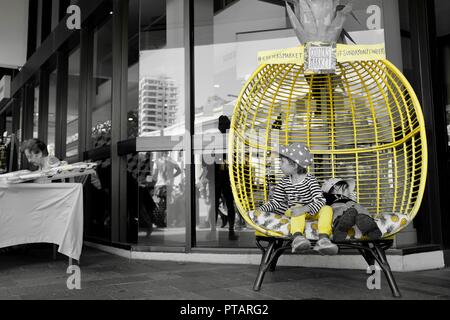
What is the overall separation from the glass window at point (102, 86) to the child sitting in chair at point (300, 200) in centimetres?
245

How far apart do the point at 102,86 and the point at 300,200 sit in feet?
10.2

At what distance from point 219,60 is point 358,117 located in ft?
4.80

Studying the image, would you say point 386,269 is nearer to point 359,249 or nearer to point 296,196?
point 359,249

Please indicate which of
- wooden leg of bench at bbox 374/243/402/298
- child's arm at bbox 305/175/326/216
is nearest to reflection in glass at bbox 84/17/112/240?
child's arm at bbox 305/175/326/216

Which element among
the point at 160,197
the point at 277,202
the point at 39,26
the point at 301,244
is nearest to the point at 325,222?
the point at 301,244

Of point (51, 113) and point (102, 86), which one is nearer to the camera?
point (102, 86)

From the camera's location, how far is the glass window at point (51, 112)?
6.85m

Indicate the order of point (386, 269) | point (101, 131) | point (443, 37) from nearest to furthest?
point (386, 269), point (443, 37), point (101, 131)

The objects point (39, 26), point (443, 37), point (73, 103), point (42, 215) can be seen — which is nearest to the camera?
point (42, 215)

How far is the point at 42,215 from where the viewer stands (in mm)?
3285

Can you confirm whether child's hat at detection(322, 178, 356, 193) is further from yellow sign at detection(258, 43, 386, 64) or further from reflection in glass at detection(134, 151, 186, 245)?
reflection in glass at detection(134, 151, 186, 245)

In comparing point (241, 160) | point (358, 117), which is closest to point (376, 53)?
point (358, 117)

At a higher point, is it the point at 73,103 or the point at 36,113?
the point at 36,113
